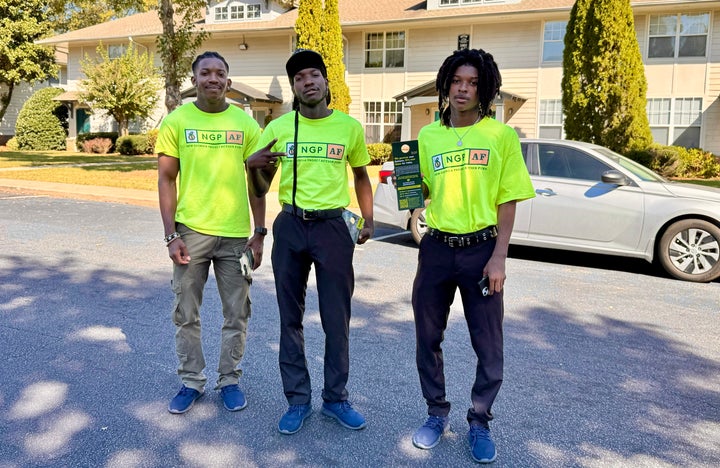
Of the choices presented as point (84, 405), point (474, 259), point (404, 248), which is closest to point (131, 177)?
point (404, 248)

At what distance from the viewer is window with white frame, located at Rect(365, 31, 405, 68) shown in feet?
76.0

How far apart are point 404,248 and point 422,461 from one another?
5.76 metres

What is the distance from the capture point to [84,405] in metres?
3.40

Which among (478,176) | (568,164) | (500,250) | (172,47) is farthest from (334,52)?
(500,250)

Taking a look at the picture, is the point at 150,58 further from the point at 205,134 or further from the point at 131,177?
the point at 205,134

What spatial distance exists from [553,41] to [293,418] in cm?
2014

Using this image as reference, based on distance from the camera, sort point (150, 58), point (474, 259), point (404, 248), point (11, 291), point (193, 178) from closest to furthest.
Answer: point (474, 259)
point (193, 178)
point (11, 291)
point (404, 248)
point (150, 58)

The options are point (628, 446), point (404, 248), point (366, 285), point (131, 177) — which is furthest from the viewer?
point (131, 177)

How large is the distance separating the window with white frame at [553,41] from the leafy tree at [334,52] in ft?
22.8

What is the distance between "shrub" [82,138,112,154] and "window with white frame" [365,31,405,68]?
40.7 ft

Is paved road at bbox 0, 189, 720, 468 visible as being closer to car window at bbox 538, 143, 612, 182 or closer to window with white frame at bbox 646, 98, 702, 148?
car window at bbox 538, 143, 612, 182

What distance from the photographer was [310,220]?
120 inches

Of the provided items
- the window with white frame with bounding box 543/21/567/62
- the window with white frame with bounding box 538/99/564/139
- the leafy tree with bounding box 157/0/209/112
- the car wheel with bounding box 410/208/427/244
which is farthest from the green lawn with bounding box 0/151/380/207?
the window with white frame with bounding box 543/21/567/62

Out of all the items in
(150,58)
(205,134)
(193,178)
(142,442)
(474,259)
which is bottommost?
(142,442)
